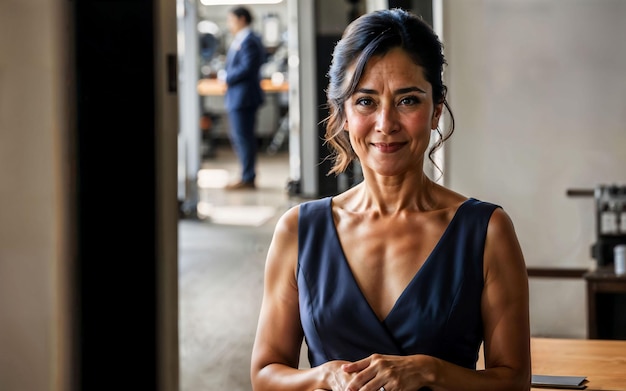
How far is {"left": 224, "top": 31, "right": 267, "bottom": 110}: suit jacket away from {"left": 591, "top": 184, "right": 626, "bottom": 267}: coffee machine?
6275mm

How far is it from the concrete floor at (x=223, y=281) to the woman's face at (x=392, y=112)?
2371 mm

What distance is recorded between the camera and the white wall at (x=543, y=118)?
4.53 metres

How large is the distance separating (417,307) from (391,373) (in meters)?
0.16

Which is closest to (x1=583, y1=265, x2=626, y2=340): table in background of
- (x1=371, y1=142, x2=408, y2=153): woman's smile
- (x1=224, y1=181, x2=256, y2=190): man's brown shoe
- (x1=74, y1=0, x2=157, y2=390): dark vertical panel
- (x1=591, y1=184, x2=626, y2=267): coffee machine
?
(x1=591, y1=184, x2=626, y2=267): coffee machine

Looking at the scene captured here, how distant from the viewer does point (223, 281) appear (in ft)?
20.0

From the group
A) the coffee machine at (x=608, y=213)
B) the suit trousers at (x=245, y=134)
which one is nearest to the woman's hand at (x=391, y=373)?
the coffee machine at (x=608, y=213)

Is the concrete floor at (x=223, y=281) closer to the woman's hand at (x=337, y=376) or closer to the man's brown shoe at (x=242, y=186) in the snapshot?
the man's brown shoe at (x=242, y=186)

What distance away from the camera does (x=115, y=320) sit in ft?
10.3

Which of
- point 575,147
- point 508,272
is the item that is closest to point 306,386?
point 508,272

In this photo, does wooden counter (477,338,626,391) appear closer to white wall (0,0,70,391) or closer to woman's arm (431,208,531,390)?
woman's arm (431,208,531,390)

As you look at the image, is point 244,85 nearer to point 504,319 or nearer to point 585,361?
point 585,361

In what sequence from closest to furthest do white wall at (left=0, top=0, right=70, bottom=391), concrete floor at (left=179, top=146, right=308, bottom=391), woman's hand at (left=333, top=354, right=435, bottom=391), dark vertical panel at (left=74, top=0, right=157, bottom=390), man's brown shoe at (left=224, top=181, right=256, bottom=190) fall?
1. woman's hand at (left=333, top=354, right=435, bottom=391)
2. white wall at (left=0, top=0, right=70, bottom=391)
3. dark vertical panel at (left=74, top=0, right=157, bottom=390)
4. concrete floor at (left=179, top=146, right=308, bottom=391)
5. man's brown shoe at (left=224, top=181, right=256, bottom=190)

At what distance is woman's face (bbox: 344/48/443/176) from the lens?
70.1 inches

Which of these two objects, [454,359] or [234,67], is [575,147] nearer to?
[454,359]
